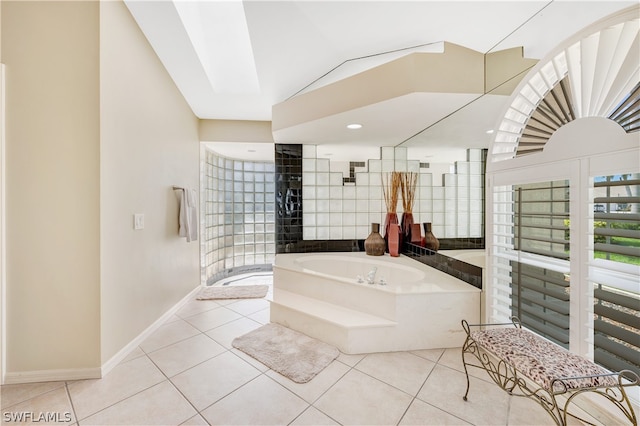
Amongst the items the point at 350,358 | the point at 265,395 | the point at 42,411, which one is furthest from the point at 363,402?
the point at 42,411

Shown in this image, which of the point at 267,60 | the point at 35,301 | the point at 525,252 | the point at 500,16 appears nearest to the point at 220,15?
the point at 267,60

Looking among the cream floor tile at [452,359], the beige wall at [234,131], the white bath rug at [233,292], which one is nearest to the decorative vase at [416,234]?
the cream floor tile at [452,359]

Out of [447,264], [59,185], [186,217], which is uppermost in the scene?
[59,185]

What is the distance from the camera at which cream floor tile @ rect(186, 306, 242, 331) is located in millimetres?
2461

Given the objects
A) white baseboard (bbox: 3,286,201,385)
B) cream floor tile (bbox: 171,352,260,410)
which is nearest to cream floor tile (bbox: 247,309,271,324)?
cream floor tile (bbox: 171,352,260,410)

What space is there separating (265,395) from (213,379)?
404 millimetres

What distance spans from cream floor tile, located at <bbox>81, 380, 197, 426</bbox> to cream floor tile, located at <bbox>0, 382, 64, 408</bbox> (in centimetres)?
51

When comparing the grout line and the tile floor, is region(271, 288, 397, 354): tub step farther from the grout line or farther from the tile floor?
the grout line

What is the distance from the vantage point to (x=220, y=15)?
1.97 metres

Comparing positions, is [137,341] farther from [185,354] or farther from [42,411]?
[42,411]

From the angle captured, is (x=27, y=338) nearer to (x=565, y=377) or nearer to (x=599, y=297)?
(x=565, y=377)

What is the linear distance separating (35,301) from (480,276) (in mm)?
3163

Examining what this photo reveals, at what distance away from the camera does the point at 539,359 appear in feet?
3.66

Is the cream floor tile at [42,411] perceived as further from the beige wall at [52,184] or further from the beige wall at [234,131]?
the beige wall at [234,131]
